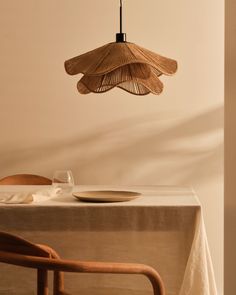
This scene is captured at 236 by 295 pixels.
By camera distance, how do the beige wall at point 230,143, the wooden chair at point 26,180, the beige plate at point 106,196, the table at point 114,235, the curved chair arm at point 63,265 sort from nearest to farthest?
the beige wall at point 230,143 → the curved chair arm at point 63,265 → the table at point 114,235 → the beige plate at point 106,196 → the wooden chair at point 26,180

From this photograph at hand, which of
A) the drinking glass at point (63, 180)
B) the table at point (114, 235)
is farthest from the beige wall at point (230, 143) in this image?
the drinking glass at point (63, 180)

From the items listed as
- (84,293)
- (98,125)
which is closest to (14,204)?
(84,293)

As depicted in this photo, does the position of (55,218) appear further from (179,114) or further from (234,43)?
(179,114)

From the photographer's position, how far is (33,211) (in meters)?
2.24

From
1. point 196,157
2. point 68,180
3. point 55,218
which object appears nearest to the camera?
point 55,218

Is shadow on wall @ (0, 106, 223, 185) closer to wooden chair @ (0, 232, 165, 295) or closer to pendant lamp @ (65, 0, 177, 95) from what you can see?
pendant lamp @ (65, 0, 177, 95)

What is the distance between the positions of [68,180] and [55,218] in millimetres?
264

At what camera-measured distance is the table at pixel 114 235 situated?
7.21ft

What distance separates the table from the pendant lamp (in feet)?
1.81

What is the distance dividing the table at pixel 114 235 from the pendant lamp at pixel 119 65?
0.55m

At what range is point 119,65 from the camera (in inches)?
88.3

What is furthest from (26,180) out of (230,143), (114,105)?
(230,143)

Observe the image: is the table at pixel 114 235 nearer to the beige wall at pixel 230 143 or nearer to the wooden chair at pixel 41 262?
the wooden chair at pixel 41 262

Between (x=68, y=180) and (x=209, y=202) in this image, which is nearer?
(x=68, y=180)
